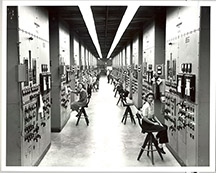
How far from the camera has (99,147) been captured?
19.6 feet

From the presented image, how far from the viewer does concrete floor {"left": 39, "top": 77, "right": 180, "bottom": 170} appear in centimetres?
503

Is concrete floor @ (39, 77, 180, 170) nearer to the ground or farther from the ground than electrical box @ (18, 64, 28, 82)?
nearer to the ground

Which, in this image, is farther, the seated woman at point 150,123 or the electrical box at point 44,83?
the electrical box at point 44,83

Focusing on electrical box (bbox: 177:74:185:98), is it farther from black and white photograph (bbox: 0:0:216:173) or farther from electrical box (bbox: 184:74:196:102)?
electrical box (bbox: 184:74:196:102)

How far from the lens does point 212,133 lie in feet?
11.1

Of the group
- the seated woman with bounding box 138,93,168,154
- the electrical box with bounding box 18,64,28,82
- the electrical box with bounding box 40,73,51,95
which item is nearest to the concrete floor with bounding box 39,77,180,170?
the seated woman with bounding box 138,93,168,154

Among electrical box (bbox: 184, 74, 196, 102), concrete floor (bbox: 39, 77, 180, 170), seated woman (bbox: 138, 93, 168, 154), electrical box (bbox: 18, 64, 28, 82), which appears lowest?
concrete floor (bbox: 39, 77, 180, 170)

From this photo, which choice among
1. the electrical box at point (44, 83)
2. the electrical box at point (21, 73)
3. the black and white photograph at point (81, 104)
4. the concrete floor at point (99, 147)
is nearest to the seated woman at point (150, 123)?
the black and white photograph at point (81, 104)

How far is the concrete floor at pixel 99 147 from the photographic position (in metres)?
5.03

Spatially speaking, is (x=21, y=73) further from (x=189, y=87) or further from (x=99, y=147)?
(x=99, y=147)

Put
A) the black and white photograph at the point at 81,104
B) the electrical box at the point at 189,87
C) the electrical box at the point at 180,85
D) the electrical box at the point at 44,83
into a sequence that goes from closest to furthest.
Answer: the black and white photograph at the point at 81,104 → the electrical box at the point at 189,87 → the electrical box at the point at 180,85 → the electrical box at the point at 44,83

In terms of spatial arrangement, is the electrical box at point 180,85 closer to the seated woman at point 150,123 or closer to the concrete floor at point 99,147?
the seated woman at point 150,123

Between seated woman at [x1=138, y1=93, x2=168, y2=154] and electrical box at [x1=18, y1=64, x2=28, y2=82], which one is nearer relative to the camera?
electrical box at [x1=18, y1=64, x2=28, y2=82]

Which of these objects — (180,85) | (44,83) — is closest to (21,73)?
(44,83)
